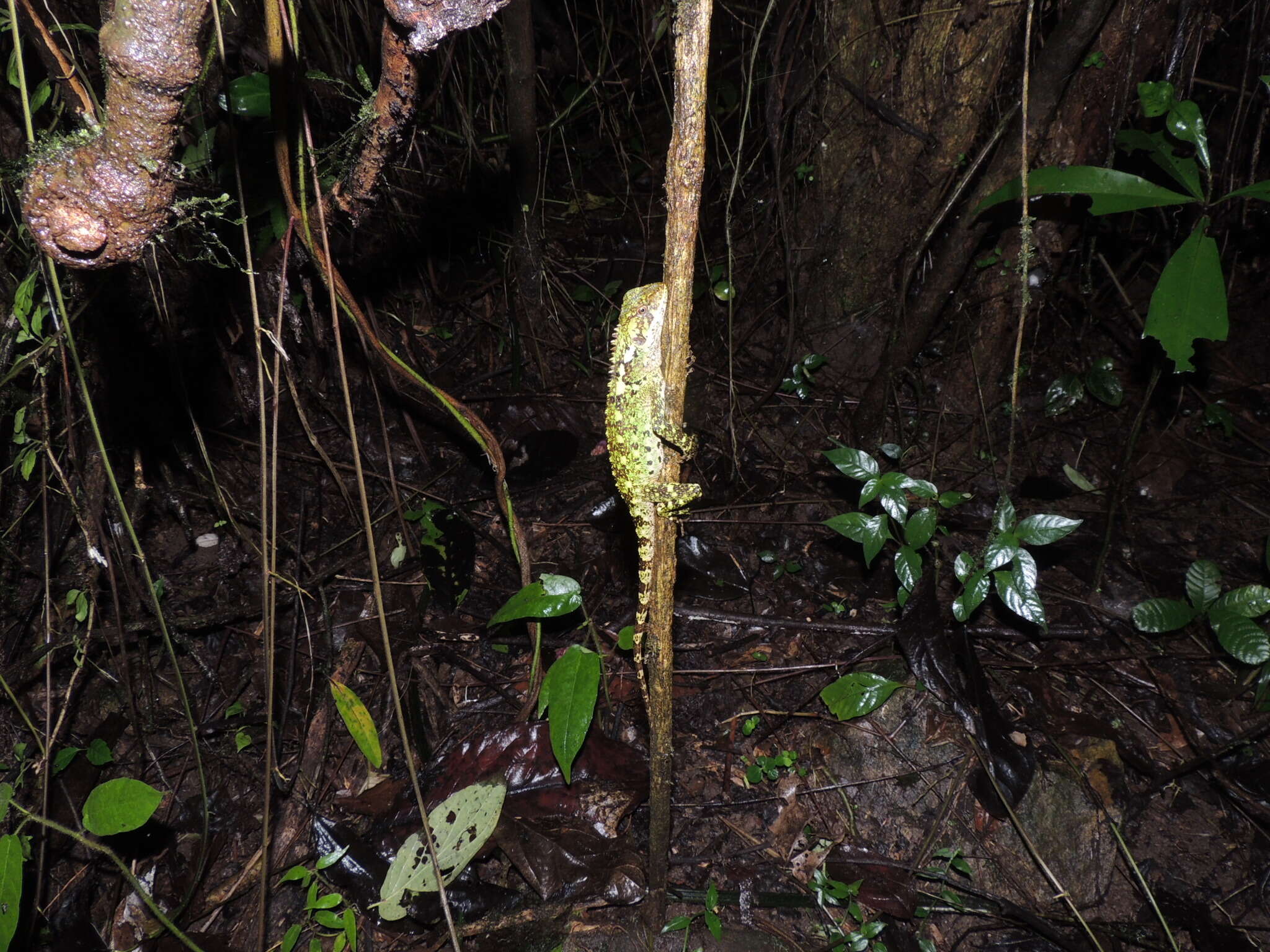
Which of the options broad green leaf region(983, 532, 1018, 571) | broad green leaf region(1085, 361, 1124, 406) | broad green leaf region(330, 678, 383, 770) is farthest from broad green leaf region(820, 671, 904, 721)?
broad green leaf region(1085, 361, 1124, 406)

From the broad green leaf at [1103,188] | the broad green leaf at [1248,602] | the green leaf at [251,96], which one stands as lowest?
the broad green leaf at [1248,602]

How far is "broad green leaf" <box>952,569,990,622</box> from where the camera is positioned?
2973 millimetres

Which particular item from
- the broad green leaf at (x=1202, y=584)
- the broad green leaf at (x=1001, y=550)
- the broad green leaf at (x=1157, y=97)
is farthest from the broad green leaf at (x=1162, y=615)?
the broad green leaf at (x=1157, y=97)

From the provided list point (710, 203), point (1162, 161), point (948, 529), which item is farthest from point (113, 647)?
point (1162, 161)

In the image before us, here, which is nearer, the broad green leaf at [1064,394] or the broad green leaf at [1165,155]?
the broad green leaf at [1165,155]

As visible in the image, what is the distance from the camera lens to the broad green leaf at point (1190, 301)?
2.92 m

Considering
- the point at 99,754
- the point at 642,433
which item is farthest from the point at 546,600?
the point at 99,754

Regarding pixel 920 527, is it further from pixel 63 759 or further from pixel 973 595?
pixel 63 759

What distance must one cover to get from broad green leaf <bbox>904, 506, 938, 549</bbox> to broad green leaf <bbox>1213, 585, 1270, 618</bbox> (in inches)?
48.4

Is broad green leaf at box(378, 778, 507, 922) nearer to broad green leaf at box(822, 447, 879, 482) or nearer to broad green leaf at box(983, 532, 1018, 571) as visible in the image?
broad green leaf at box(822, 447, 879, 482)

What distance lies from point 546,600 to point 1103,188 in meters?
2.89

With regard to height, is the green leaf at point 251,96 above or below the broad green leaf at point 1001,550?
above

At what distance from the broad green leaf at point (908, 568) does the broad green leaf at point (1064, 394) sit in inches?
82.0

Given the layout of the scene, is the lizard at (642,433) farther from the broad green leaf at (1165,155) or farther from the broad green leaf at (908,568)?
the broad green leaf at (1165,155)
